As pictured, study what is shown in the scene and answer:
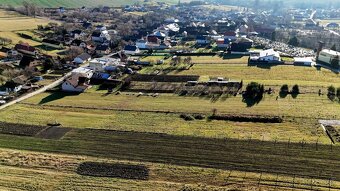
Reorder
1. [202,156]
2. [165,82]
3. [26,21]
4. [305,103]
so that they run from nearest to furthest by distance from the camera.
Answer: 1. [202,156]
2. [305,103]
3. [165,82]
4. [26,21]

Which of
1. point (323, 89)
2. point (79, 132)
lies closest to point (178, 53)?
point (323, 89)

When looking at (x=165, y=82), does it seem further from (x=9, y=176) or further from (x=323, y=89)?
(x=9, y=176)

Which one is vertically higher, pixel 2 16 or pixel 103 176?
pixel 2 16

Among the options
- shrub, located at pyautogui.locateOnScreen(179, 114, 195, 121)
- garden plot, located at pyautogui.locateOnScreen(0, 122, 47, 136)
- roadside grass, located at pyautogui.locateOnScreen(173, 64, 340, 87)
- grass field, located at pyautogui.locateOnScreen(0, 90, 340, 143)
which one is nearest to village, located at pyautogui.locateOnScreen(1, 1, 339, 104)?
roadside grass, located at pyautogui.locateOnScreen(173, 64, 340, 87)

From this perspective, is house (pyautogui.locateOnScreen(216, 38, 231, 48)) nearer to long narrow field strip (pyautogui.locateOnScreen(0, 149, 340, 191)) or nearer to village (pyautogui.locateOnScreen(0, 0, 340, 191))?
village (pyautogui.locateOnScreen(0, 0, 340, 191))

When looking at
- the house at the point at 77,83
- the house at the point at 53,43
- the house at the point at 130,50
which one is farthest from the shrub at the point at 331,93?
the house at the point at 53,43

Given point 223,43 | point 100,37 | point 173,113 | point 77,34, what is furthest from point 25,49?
point 223,43

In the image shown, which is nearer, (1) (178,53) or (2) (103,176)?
(2) (103,176)

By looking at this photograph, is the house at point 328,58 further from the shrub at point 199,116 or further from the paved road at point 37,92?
the paved road at point 37,92
